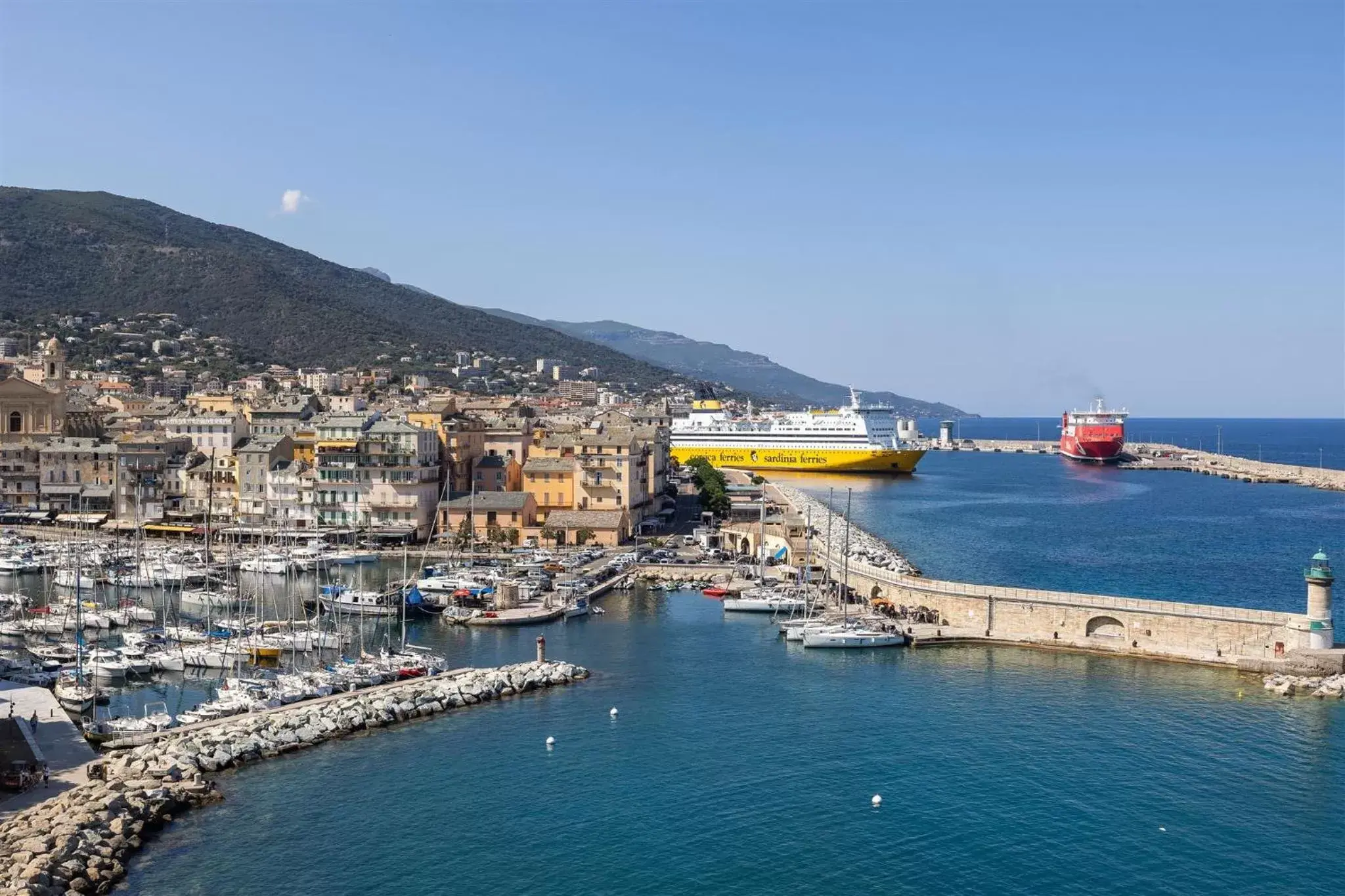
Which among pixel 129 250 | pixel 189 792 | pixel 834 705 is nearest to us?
pixel 189 792

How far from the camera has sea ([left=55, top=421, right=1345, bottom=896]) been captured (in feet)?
52.3

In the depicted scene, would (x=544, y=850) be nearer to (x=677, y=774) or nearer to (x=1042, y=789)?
(x=677, y=774)

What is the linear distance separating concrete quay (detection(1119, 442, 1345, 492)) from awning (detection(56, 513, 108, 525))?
83805 millimetres

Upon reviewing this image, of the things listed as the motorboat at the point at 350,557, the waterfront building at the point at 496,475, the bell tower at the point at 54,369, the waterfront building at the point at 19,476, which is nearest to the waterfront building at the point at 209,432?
the waterfront building at the point at 19,476

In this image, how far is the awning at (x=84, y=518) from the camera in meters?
49.3

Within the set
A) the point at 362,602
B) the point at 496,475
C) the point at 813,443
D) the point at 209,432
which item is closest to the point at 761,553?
the point at 362,602

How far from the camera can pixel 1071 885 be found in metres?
15.7

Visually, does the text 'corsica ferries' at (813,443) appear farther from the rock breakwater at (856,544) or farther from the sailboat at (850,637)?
the sailboat at (850,637)

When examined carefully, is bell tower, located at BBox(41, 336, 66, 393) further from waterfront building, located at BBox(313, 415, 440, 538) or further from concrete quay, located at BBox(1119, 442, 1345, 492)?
concrete quay, located at BBox(1119, 442, 1345, 492)

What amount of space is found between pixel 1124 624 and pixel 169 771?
21931 mm

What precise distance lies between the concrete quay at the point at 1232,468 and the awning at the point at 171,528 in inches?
3154

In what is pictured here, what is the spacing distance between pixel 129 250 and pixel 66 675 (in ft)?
464

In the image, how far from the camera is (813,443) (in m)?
97.7

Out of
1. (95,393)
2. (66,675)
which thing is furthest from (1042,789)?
(95,393)
